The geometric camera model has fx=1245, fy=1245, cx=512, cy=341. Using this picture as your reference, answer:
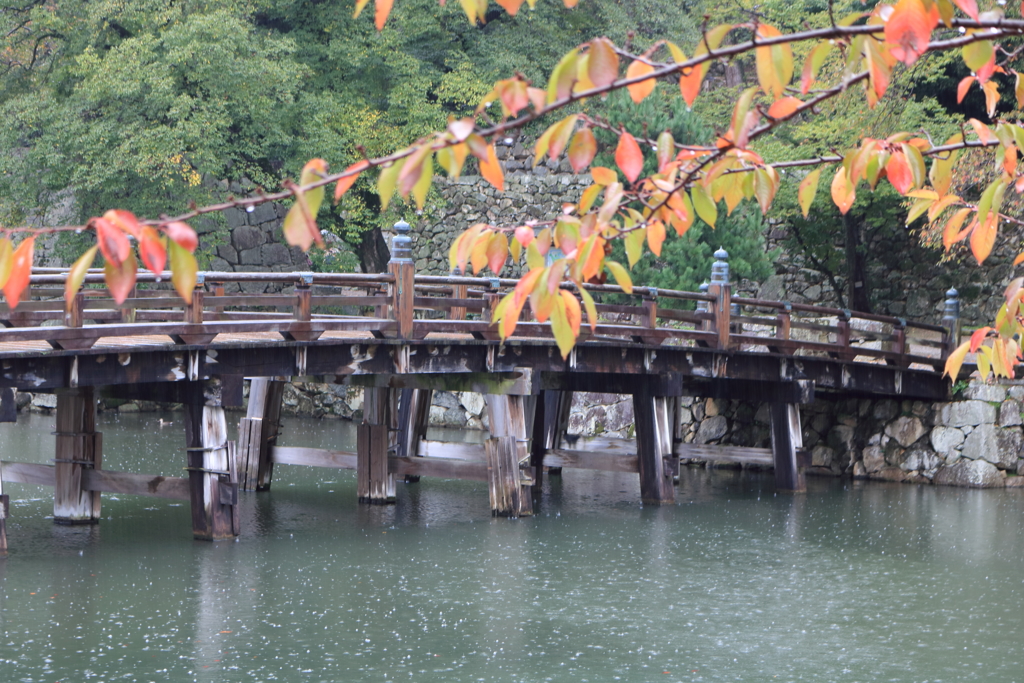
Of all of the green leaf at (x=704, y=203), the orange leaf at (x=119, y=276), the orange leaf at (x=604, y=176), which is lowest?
the orange leaf at (x=119, y=276)

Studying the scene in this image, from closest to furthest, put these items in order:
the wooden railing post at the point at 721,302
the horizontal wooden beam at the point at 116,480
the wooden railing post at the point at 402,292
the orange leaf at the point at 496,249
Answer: the orange leaf at the point at 496,249
the horizontal wooden beam at the point at 116,480
the wooden railing post at the point at 402,292
the wooden railing post at the point at 721,302

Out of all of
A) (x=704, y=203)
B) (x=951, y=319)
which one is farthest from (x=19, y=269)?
(x=951, y=319)

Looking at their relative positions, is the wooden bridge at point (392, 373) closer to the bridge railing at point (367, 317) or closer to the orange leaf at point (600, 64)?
the bridge railing at point (367, 317)

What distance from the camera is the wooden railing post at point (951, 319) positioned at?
1884cm

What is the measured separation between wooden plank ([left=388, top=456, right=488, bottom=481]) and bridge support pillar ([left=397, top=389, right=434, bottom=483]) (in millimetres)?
2431

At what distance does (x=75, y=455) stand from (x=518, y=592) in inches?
201

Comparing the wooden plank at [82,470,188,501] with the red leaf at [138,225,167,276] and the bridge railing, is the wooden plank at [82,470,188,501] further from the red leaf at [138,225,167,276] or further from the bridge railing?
the red leaf at [138,225,167,276]

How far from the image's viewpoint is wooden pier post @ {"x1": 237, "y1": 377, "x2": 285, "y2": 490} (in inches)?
623

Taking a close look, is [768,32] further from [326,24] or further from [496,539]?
[326,24]

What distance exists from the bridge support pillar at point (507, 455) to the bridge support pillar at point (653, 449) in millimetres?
2031

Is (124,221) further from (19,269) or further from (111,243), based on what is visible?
(19,269)

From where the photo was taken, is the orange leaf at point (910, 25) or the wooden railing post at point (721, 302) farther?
the wooden railing post at point (721, 302)

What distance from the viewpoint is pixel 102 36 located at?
23.4 m

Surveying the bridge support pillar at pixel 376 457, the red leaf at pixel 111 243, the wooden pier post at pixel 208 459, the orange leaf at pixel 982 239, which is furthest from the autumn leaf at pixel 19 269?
the bridge support pillar at pixel 376 457
